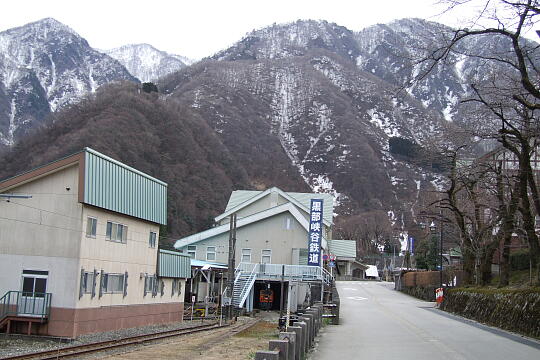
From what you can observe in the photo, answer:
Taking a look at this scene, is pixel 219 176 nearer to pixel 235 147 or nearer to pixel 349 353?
pixel 235 147

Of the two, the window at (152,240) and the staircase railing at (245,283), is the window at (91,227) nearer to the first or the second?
the window at (152,240)

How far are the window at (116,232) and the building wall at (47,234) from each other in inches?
98.6

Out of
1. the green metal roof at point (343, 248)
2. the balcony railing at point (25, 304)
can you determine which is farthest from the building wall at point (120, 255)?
the green metal roof at point (343, 248)

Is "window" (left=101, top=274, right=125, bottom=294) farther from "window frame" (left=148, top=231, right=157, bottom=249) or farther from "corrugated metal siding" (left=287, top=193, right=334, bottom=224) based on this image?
"corrugated metal siding" (left=287, top=193, right=334, bottom=224)

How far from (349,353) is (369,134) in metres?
174

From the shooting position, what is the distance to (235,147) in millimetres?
158250

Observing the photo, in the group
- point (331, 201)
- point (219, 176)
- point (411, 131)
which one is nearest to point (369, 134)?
point (411, 131)

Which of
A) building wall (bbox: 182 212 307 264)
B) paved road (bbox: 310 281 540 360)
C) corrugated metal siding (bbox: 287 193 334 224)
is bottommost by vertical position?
paved road (bbox: 310 281 540 360)

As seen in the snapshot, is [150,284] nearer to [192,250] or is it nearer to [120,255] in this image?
[120,255]

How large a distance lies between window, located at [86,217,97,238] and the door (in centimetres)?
208

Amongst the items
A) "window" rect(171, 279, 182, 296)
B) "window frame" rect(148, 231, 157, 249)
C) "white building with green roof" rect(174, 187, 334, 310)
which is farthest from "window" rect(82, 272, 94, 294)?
"white building with green roof" rect(174, 187, 334, 310)

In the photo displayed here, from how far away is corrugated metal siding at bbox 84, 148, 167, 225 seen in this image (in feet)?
78.6

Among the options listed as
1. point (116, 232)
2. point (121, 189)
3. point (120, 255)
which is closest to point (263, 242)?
point (120, 255)

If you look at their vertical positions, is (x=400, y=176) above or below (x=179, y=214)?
above
